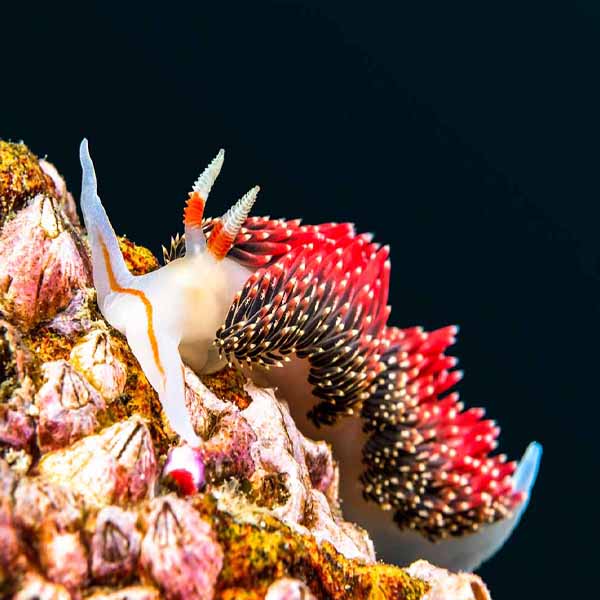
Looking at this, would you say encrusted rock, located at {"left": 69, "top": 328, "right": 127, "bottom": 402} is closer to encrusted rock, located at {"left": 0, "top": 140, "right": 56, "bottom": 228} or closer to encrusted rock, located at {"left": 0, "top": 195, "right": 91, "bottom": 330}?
encrusted rock, located at {"left": 0, "top": 195, "right": 91, "bottom": 330}

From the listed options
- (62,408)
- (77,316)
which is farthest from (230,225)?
(62,408)

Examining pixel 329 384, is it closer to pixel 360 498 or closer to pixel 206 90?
pixel 360 498

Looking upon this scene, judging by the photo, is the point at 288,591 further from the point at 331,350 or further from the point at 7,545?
the point at 331,350

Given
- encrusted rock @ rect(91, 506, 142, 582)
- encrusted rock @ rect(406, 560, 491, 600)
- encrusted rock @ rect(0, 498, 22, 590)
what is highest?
encrusted rock @ rect(406, 560, 491, 600)

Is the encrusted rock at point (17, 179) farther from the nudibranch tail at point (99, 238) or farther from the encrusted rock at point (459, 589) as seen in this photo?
the encrusted rock at point (459, 589)

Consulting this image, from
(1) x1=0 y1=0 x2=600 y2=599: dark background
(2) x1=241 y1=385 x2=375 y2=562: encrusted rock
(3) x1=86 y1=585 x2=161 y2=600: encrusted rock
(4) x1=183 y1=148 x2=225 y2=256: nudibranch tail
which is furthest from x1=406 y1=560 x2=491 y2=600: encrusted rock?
(1) x1=0 y1=0 x2=600 y2=599: dark background

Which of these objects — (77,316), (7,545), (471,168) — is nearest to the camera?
(7,545)
